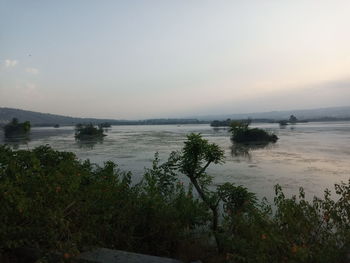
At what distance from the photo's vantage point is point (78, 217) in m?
4.41

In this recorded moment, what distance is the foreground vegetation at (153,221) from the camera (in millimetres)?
3768

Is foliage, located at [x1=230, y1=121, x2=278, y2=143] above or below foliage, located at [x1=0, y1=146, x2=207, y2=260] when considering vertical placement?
below

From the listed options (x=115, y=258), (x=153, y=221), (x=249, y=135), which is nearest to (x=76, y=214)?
(x=115, y=258)

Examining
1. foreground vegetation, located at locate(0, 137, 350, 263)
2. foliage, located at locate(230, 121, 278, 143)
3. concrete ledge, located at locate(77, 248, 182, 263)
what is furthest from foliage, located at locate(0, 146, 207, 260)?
foliage, located at locate(230, 121, 278, 143)

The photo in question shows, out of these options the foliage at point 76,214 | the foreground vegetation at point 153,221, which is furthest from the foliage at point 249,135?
the foliage at point 76,214

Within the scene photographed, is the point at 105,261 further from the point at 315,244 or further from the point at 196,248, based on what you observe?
the point at 315,244

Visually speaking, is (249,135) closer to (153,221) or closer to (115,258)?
(153,221)

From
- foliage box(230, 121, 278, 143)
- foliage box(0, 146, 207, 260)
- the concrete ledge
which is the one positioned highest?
foliage box(0, 146, 207, 260)

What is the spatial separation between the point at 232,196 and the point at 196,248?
131cm

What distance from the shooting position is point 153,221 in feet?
16.9

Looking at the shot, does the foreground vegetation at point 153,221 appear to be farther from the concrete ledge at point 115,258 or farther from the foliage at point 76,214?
the concrete ledge at point 115,258

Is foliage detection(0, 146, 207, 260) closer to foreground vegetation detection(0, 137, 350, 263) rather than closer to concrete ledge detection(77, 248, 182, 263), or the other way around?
foreground vegetation detection(0, 137, 350, 263)

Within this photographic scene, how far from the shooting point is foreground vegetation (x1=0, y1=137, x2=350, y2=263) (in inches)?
148

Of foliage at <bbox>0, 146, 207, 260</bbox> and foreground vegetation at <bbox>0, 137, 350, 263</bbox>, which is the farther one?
foliage at <bbox>0, 146, 207, 260</bbox>
